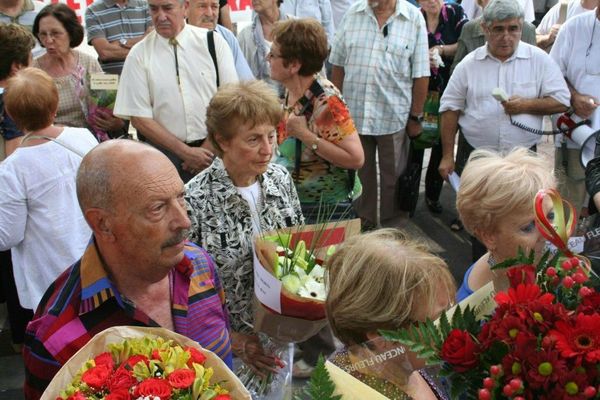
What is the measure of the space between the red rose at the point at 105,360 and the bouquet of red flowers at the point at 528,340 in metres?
→ 0.66

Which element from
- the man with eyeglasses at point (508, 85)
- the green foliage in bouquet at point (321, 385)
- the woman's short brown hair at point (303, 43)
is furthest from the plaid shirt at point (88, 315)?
the man with eyeglasses at point (508, 85)

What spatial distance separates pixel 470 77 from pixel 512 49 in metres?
0.34

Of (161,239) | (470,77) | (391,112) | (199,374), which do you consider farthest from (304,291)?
(391,112)

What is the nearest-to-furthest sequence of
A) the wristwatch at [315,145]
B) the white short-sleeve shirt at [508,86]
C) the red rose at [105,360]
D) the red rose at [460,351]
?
the red rose at [460,351] < the red rose at [105,360] < the wristwatch at [315,145] < the white short-sleeve shirt at [508,86]

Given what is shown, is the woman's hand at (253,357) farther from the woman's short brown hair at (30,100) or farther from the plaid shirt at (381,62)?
the plaid shirt at (381,62)

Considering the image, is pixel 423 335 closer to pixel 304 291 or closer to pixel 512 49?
pixel 304 291

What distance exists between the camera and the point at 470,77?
16.1 feet

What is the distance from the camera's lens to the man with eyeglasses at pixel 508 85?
4.78 meters

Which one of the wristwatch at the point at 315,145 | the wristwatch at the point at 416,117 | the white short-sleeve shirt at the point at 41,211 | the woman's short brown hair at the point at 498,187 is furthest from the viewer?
the wristwatch at the point at 416,117

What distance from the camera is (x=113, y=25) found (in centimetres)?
579

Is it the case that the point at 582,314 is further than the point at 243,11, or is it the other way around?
the point at 243,11

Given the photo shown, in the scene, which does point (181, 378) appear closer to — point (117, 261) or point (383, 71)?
point (117, 261)

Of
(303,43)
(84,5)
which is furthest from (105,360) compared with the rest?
(84,5)

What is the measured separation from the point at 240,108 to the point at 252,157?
220 mm
